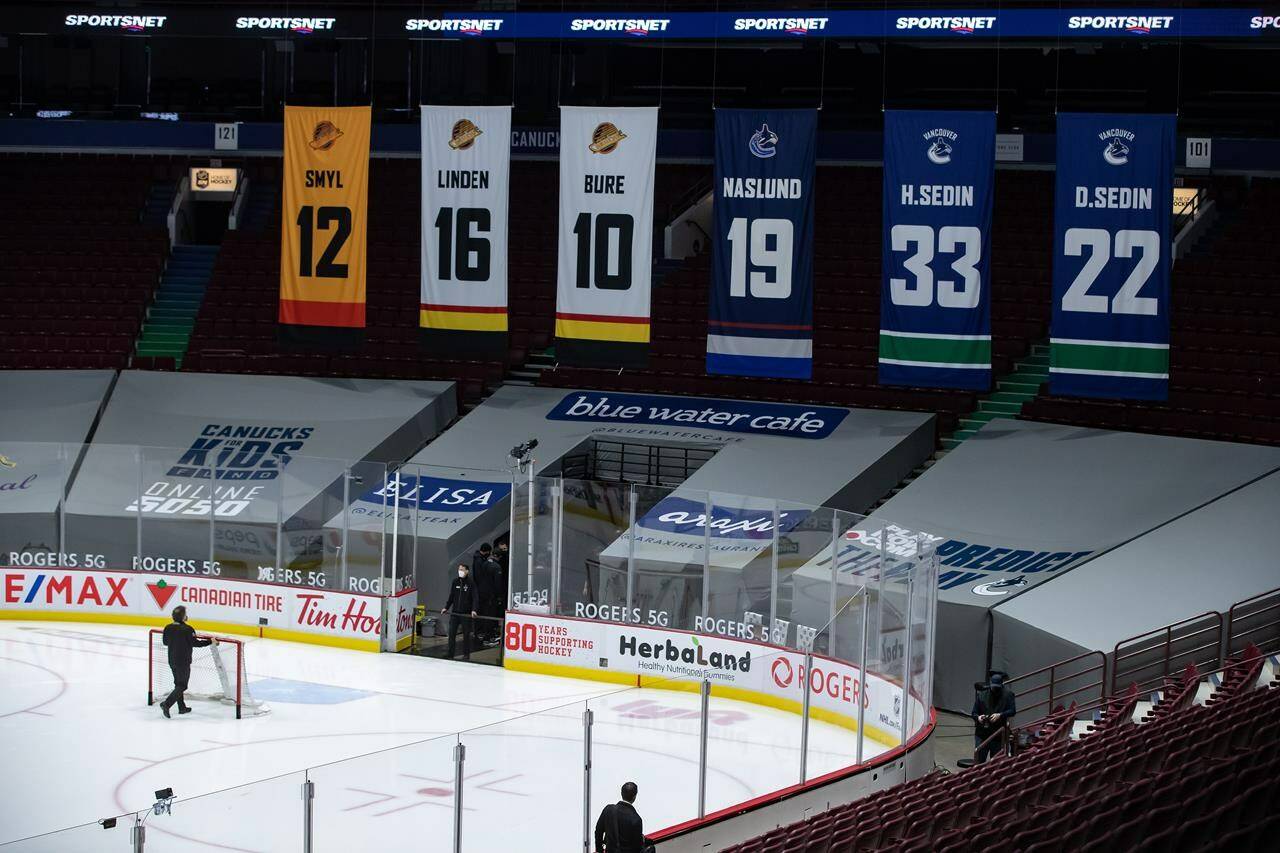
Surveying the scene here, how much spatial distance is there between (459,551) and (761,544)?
534 centimetres

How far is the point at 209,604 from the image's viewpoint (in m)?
21.9

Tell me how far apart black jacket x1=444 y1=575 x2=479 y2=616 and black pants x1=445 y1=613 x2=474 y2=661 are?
10 cm

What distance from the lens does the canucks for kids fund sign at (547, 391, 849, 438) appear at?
24750 millimetres

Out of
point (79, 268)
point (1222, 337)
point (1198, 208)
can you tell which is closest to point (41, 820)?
point (1222, 337)

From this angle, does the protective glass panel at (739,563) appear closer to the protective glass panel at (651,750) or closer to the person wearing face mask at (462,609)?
the person wearing face mask at (462,609)

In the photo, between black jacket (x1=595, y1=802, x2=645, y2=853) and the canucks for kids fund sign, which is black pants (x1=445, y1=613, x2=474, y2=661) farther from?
black jacket (x1=595, y1=802, x2=645, y2=853)

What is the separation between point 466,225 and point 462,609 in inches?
188

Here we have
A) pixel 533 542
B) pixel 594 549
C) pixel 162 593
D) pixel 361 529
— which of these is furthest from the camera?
pixel 162 593

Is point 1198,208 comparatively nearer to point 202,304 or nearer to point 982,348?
point 982,348

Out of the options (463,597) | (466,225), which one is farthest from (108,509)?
(466,225)

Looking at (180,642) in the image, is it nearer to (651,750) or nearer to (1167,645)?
(651,750)

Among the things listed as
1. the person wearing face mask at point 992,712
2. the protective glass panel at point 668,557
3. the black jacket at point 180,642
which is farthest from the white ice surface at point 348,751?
the person wearing face mask at point 992,712

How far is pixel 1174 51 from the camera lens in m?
28.1

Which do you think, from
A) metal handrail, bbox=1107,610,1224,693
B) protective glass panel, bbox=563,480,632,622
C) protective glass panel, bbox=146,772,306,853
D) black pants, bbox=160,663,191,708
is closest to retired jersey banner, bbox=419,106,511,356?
protective glass panel, bbox=563,480,632,622
